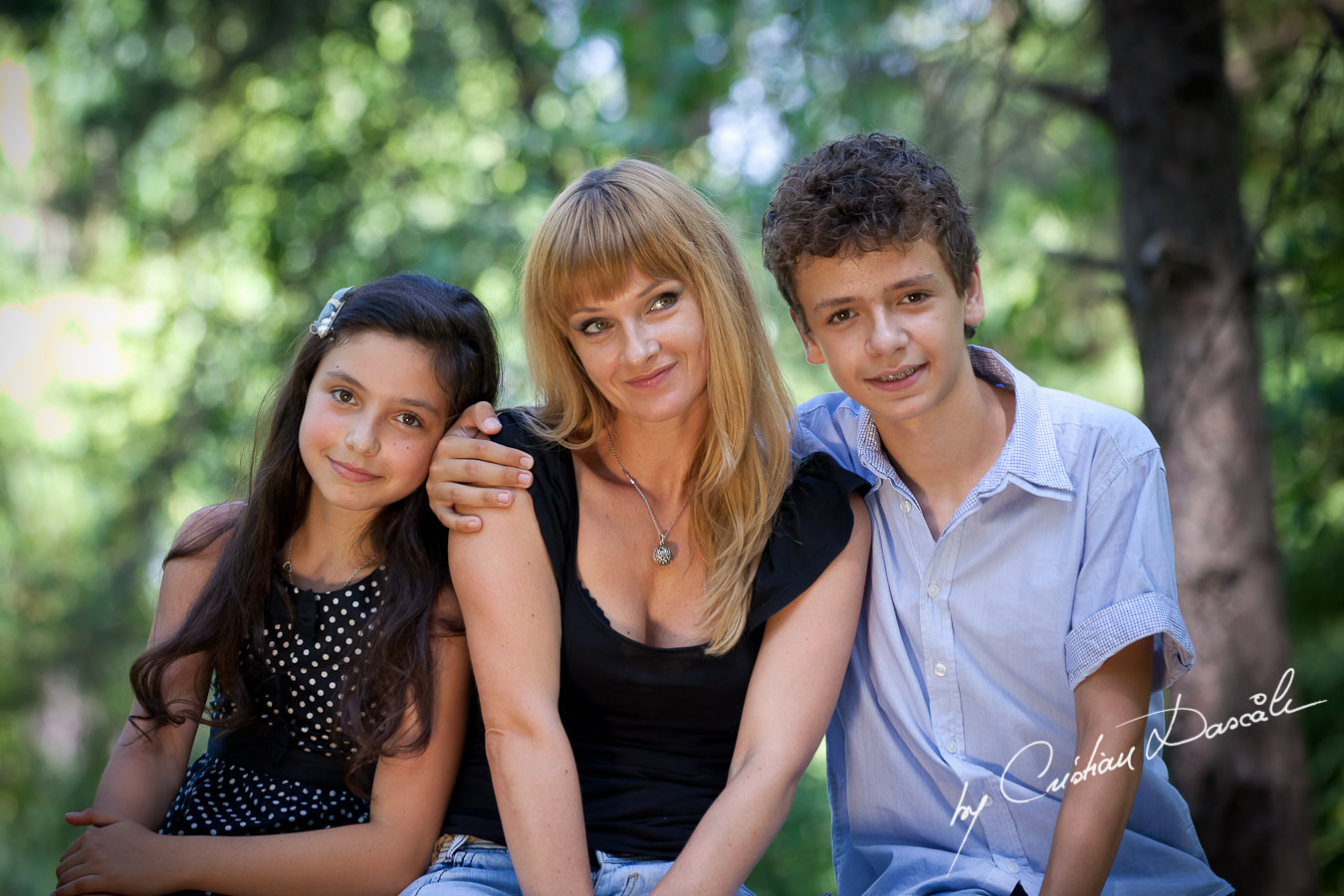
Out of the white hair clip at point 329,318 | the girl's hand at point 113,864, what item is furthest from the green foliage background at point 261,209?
the girl's hand at point 113,864

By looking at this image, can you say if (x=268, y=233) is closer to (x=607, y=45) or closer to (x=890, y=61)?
(x=607, y=45)

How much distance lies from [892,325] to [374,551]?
1.13 meters

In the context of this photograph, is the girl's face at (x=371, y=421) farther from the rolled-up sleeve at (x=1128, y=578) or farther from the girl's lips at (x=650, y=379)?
the rolled-up sleeve at (x=1128, y=578)

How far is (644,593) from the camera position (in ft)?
7.03

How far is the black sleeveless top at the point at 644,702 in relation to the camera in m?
2.03

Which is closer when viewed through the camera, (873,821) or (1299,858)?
(873,821)

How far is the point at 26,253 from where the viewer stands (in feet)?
19.7

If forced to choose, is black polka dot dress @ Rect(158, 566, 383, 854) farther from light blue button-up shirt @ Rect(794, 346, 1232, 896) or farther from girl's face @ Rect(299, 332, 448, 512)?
light blue button-up shirt @ Rect(794, 346, 1232, 896)

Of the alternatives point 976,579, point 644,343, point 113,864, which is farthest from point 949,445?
point 113,864

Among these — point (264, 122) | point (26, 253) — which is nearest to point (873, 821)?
point (264, 122)

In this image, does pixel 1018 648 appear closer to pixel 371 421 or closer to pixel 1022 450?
pixel 1022 450

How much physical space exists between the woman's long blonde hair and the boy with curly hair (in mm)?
148

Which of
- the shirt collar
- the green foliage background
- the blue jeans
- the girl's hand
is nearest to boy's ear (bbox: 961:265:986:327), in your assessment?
the shirt collar

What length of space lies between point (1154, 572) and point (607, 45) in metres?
4.57
